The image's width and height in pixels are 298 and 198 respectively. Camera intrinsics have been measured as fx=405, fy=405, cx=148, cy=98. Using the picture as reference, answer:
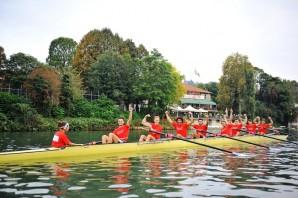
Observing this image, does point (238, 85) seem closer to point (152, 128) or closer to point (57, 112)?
point (57, 112)

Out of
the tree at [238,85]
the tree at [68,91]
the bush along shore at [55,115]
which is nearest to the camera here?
the bush along shore at [55,115]

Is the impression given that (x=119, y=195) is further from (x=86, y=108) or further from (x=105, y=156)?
(x=86, y=108)

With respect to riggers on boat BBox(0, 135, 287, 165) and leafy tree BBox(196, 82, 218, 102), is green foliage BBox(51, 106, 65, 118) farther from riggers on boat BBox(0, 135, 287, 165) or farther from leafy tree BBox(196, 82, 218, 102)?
leafy tree BBox(196, 82, 218, 102)

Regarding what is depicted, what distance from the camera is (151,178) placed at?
39.8 ft

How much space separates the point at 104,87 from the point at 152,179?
52.4m

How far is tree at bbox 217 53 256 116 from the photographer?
7519 cm

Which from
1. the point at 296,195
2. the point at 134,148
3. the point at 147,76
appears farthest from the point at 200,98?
the point at 296,195

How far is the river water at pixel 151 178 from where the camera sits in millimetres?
9969

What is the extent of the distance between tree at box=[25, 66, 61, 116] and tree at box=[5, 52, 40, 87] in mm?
6796

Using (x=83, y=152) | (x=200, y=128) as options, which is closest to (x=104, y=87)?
(x=200, y=128)

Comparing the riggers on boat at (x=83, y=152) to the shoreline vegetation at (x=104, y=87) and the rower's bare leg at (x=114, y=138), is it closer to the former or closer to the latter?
the rower's bare leg at (x=114, y=138)

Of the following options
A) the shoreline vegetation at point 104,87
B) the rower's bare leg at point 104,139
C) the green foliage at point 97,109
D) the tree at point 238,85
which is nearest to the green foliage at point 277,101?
the shoreline vegetation at point 104,87

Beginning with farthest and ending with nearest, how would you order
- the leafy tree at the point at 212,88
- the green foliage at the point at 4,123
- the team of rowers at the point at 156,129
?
the leafy tree at the point at 212,88
the green foliage at the point at 4,123
the team of rowers at the point at 156,129

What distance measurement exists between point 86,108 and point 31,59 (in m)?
10.5
